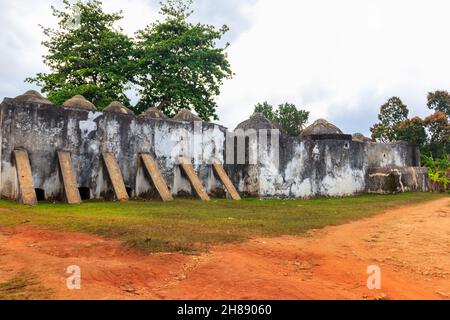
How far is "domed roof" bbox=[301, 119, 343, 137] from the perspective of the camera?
67.3 ft

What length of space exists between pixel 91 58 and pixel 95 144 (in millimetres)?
11632

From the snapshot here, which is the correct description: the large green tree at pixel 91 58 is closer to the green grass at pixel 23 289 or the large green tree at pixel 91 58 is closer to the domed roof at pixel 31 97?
the domed roof at pixel 31 97

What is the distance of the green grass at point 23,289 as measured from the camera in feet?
10.4

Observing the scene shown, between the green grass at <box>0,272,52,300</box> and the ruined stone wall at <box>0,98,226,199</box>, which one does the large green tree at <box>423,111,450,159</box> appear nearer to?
the ruined stone wall at <box>0,98,226,199</box>

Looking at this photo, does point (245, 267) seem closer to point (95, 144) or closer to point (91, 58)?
point (95, 144)

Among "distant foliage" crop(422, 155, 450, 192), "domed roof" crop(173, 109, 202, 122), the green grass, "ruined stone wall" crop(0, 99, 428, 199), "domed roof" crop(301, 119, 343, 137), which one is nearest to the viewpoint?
the green grass

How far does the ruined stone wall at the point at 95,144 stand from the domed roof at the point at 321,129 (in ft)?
24.2

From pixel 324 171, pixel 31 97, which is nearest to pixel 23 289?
pixel 31 97

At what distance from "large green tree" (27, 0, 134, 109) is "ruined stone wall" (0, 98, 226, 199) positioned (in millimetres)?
8719

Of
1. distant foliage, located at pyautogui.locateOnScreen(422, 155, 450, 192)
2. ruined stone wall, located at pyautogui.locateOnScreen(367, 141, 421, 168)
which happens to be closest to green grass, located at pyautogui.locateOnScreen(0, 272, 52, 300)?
ruined stone wall, located at pyautogui.locateOnScreen(367, 141, 421, 168)

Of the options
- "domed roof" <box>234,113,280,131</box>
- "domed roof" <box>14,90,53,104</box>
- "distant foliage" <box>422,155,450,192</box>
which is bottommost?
"distant foliage" <box>422,155,450,192</box>

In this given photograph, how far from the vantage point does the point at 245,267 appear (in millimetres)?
4250

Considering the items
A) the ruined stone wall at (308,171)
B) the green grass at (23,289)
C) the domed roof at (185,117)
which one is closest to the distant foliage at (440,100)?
the ruined stone wall at (308,171)
